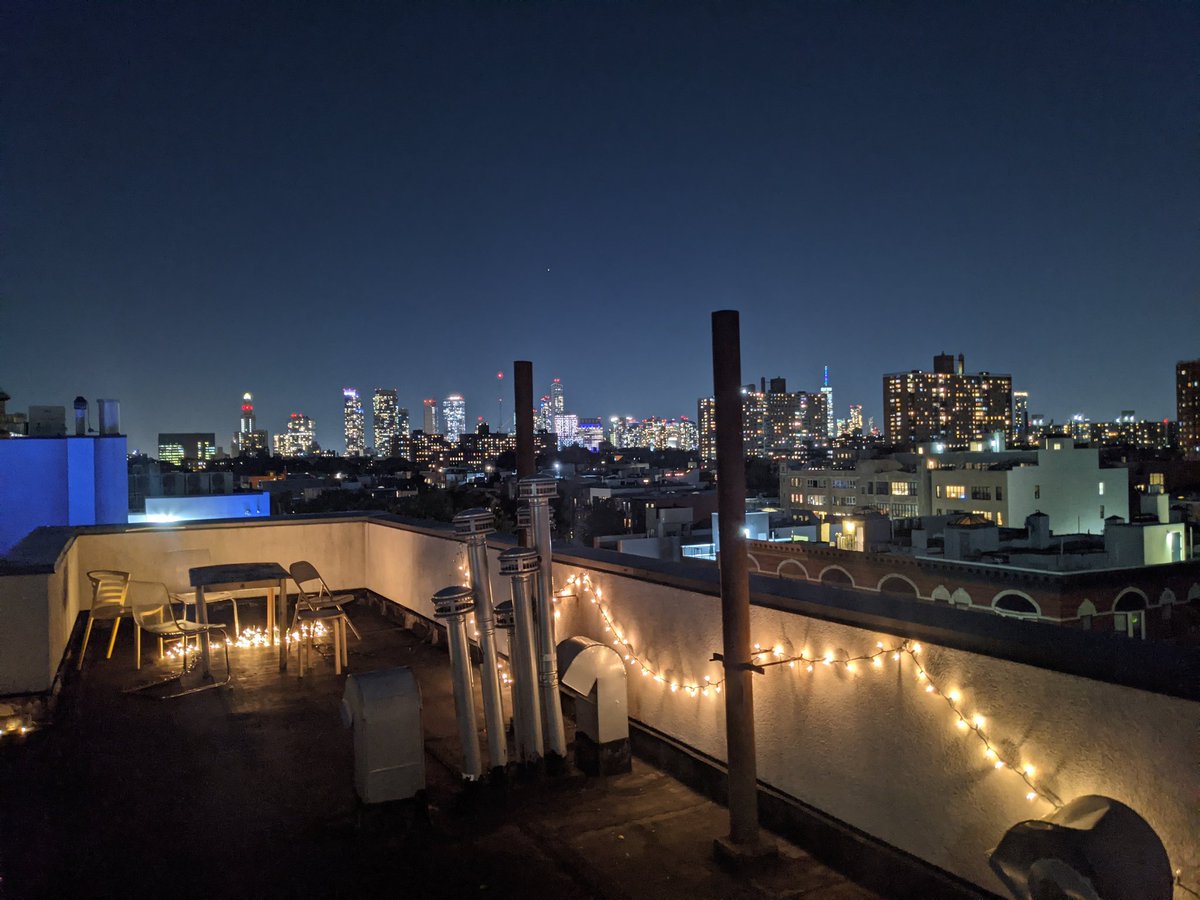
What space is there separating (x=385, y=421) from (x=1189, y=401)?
150937mm

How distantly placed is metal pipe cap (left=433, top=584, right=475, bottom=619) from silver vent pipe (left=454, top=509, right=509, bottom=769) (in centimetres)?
15

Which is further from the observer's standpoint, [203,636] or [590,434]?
[590,434]

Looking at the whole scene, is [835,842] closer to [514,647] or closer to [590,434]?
[514,647]

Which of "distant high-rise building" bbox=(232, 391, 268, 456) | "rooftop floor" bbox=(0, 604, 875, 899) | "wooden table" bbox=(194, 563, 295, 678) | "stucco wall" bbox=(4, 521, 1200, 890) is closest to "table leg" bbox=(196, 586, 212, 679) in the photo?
"wooden table" bbox=(194, 563, 295, 678)

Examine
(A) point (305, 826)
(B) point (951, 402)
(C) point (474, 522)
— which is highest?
(B) point (951, 402)

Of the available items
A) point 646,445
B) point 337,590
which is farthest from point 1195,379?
point 337,590

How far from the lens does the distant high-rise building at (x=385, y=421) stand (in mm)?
168250

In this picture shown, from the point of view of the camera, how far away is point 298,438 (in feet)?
540

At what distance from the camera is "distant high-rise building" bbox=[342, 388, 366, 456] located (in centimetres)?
17600

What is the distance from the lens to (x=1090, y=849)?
81.0 inches

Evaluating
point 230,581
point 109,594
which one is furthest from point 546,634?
point 109,594

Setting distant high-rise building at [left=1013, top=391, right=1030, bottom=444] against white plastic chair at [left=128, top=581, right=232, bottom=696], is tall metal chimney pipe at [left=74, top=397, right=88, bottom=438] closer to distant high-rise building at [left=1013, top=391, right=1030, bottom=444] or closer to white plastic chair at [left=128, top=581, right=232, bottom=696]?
white plastic chair at [left=128, top=581, right=232, bottom=696]

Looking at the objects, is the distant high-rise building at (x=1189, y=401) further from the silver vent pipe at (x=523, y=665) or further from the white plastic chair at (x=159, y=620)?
the silver vent pipe at (x=523, y=665)

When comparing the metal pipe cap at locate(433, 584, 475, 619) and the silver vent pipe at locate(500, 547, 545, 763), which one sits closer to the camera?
the metal pipe cap at locate(433, 584, 475, 619)
